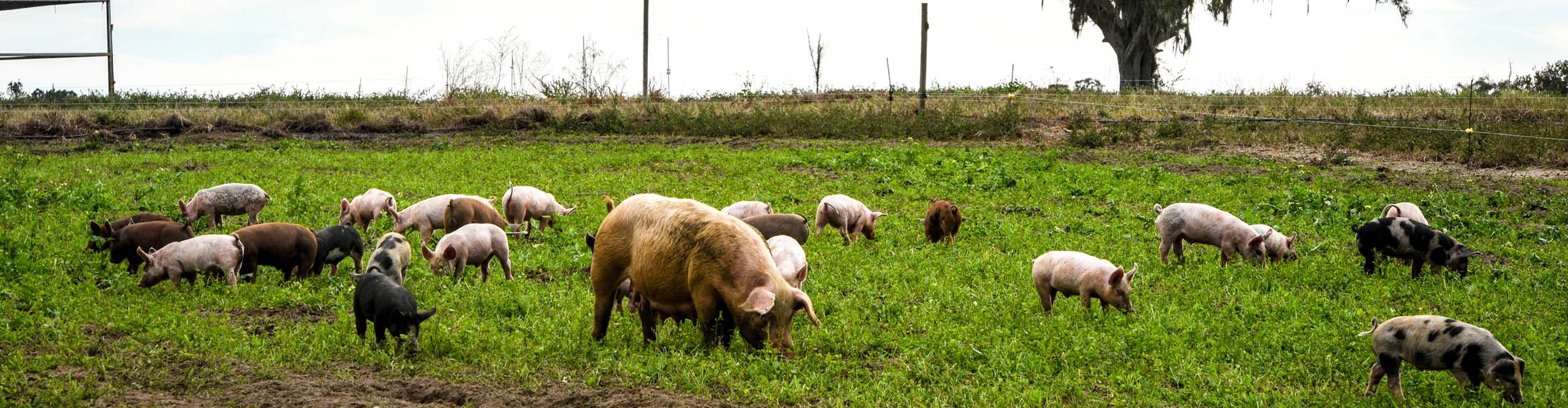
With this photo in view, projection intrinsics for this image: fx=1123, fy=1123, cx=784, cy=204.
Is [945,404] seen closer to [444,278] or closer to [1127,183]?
[444,278]

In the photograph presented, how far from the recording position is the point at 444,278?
367 inches

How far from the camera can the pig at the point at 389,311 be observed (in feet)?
22.0

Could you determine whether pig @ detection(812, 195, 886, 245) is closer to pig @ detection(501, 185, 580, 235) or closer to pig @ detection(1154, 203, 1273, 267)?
pig @ detection(501, 185, 580, 235)

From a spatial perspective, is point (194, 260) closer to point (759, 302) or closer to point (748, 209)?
point (759, 302)

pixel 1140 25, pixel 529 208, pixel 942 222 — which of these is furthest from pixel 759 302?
pixel 1140 25

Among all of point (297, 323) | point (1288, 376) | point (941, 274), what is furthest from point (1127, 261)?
point (297, 323)

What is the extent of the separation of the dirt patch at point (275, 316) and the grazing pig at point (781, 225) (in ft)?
13.1

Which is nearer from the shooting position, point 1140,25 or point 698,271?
point 698,271

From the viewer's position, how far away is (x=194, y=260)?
8.75m

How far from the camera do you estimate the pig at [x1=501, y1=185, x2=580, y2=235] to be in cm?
1258

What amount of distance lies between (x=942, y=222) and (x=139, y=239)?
746 centimetres

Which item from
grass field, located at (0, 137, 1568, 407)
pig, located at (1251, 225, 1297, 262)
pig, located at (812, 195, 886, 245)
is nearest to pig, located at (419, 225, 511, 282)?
grass field, located at (0, 137, 1568, 407)

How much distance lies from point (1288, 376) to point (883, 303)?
9.56 feet

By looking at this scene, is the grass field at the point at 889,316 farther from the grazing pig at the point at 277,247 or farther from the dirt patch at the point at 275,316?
the grazing pig at the point at 277,247
